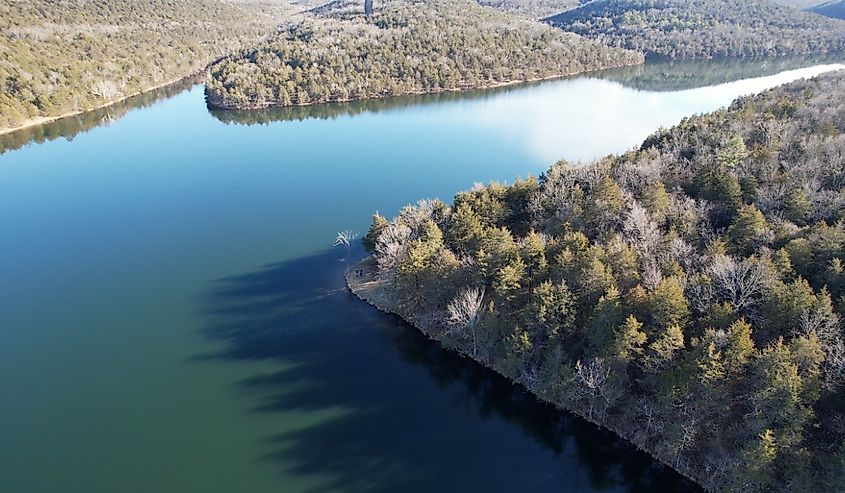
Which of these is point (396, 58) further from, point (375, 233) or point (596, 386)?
point (596, 386)

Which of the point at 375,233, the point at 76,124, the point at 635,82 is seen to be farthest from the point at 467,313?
the point at 635,82

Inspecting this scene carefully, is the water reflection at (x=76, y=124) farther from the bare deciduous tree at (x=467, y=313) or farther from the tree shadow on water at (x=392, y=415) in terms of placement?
the bare deciduous tree at (x=467, y=313)

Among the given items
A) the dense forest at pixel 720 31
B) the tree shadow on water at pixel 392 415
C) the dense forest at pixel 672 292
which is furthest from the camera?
the dense forest at pixel 720 31

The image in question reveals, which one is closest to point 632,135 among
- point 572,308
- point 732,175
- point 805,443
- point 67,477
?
point 732,175

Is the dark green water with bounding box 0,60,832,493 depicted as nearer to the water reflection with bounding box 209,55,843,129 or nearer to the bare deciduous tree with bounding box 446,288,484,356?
the bare deciduous tree with bounding box 446,288,484,356

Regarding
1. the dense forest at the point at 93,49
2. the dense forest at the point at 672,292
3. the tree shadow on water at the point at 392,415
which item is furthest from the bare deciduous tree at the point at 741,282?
the dense forest at the point at 93,49

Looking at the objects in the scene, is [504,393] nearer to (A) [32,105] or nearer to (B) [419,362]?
(B) [419,362]
